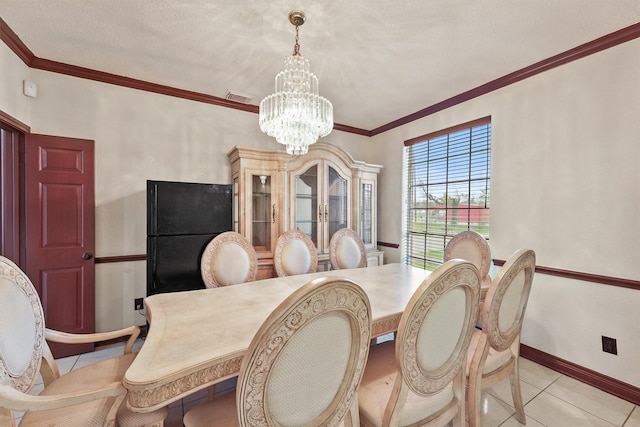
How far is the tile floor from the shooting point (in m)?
1.71

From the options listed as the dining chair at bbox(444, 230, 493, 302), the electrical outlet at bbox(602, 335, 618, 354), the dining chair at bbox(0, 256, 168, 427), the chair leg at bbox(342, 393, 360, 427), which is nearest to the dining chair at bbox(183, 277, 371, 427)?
the chair leg at bbox(342, 393, 360, 427)

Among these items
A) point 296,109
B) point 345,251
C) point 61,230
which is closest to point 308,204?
point 345,251

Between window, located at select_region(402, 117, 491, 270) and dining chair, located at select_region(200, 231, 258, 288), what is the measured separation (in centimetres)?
228

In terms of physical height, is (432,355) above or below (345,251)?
below

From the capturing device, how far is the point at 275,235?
306 cm

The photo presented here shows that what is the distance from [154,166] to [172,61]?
3.47 feet

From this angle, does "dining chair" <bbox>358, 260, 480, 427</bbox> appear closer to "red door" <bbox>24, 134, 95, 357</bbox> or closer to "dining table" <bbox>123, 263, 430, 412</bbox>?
"dining table" <bbox>123, 263, 430, 412</bbox>

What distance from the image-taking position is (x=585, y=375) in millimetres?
2109

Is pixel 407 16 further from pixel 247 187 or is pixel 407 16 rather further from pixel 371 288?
pixel 247 187

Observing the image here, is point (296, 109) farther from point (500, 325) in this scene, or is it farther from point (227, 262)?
point (500, 325)

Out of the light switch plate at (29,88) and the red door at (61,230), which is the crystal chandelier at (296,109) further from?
the light switch plate at (29,88)

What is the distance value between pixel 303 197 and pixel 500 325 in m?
2.37

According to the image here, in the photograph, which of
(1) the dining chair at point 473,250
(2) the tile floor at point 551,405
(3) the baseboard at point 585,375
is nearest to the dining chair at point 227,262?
(2) the tile floor at point 551,405

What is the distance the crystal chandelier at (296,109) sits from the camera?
1898mm
